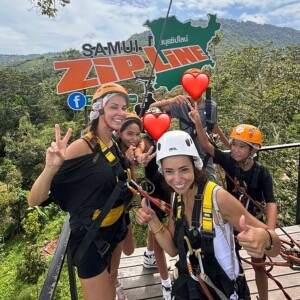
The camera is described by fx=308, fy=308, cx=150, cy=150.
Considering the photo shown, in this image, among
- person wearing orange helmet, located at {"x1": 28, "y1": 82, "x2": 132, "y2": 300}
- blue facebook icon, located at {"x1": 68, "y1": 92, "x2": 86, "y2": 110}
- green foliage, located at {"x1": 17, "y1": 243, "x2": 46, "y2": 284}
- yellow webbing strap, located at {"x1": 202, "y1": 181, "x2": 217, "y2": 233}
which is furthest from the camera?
green foliage, located at {"x1": 17, "y1": 243, "x2": 46, "y2": 284}

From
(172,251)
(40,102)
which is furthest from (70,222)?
(40,102)

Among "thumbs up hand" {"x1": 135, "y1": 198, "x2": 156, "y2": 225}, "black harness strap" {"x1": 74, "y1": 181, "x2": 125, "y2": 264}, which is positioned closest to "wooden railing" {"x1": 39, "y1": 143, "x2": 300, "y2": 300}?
"black harness strap" {"x1": 74, "y1": 181, "x2": 125, "y2": 264}

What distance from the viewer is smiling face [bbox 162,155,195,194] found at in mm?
1613

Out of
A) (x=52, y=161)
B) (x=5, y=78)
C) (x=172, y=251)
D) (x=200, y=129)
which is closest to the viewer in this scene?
(x=52, y=161)

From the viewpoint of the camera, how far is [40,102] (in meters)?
46.7

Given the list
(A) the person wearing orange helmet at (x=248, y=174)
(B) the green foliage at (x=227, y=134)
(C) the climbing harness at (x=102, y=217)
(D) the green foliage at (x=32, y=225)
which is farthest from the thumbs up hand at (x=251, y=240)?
(D) the green foliage at (x=32, y=225)

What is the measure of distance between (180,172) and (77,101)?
3768 millimetres

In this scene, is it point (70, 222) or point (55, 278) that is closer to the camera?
point (55, 278)

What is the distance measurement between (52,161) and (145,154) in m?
0.80

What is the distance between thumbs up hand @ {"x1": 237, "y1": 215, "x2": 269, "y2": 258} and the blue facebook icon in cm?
410

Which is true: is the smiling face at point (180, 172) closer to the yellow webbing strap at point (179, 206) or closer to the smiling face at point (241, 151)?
the yellow webbing strap at point (179, 206)

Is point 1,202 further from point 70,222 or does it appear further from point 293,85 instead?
point 70,222

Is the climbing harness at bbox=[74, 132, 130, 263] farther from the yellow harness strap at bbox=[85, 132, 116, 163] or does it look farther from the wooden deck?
the wooden deck

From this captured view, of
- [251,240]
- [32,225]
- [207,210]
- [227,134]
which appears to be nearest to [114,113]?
[207,210]
